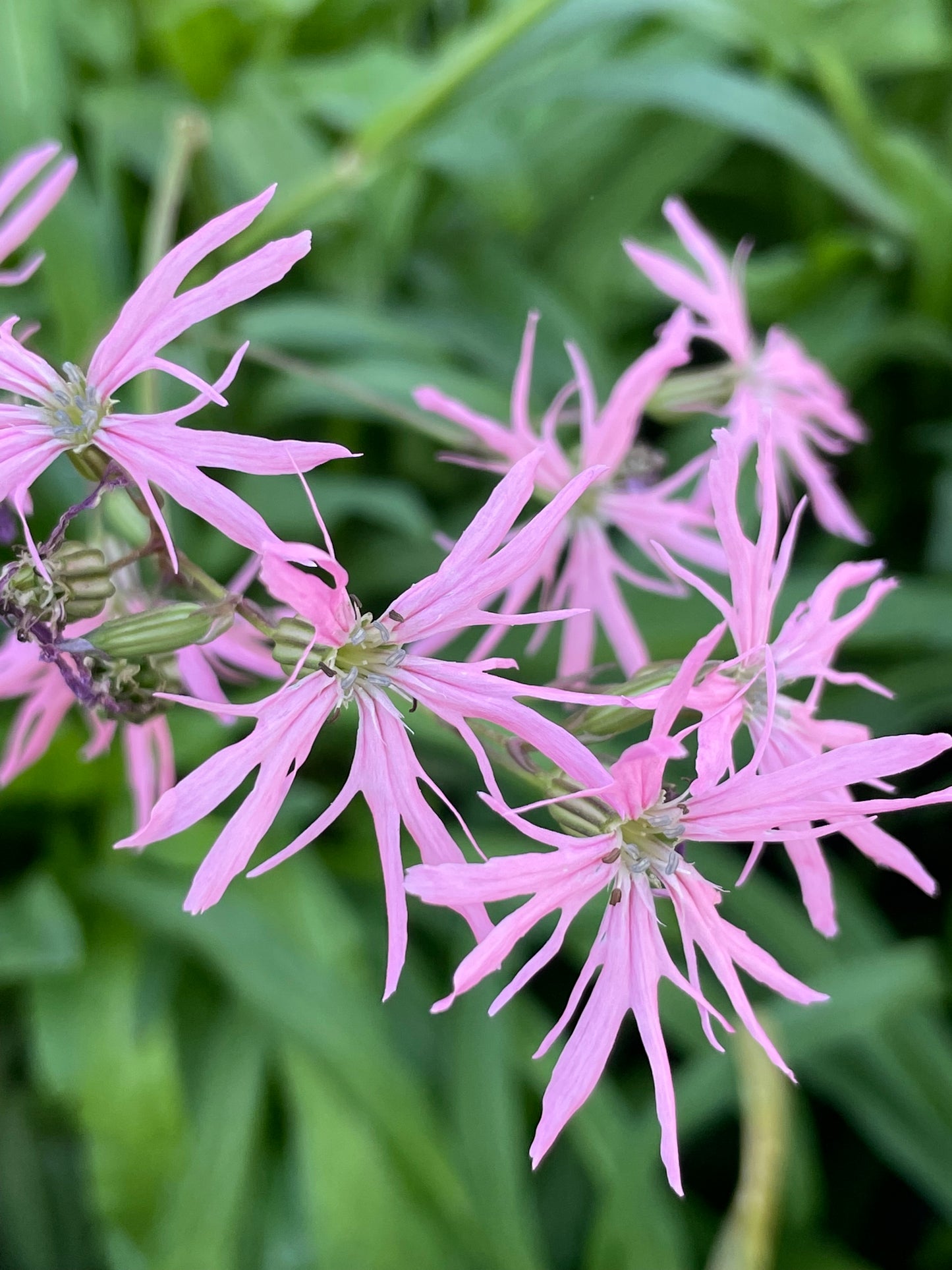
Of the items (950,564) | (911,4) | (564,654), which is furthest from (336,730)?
(911,4)

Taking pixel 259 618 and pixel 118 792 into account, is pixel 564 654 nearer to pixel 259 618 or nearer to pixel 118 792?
pixel 259 618

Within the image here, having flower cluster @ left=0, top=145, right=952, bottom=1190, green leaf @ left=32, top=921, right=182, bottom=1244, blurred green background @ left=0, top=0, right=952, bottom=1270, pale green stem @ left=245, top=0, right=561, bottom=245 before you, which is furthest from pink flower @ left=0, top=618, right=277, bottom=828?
pale green stem @ left=245, top=0, right=561, bottom=245

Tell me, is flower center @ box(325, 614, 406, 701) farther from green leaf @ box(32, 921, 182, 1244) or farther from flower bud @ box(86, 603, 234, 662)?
green leaf @ box(32, 921, 182, 1244)

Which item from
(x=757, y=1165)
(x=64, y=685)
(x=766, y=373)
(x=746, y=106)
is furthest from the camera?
(x=746, y=106)

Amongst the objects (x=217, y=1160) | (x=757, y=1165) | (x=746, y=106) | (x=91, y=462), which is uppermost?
(x=746, y=106)

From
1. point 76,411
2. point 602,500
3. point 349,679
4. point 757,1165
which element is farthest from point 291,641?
point 757,1165

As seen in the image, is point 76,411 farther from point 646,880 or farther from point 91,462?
point 646,880

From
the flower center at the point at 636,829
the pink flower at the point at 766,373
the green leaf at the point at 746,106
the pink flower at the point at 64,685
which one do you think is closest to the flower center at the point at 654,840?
the flower center at the point at 636,829

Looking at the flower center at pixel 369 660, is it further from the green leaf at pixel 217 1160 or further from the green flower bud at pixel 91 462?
the green leaf at pixel 217 1160
